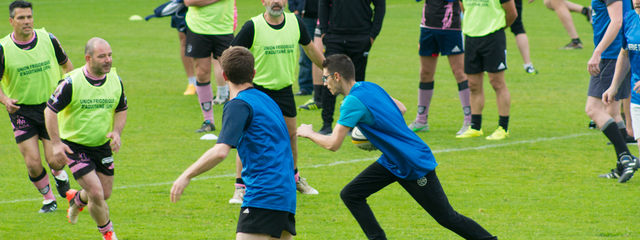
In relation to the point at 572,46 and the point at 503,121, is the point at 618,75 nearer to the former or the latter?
the point at 503,121

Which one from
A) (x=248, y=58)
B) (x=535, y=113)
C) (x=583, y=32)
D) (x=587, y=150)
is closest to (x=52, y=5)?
(x=583, y=32)

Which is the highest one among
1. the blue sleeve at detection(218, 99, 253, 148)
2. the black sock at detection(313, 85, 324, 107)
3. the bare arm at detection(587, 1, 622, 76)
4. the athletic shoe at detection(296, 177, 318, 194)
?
the blue sleeve at detection(218, 99, 253, 148)

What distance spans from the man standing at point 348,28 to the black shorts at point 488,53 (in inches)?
51.6

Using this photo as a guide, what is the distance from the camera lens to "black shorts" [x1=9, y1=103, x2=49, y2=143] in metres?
6.54

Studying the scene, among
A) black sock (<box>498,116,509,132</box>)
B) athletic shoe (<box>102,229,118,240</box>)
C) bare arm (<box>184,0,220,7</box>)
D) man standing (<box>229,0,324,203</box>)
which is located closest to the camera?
athletic shoe (<box>102,229,118,240</box>)

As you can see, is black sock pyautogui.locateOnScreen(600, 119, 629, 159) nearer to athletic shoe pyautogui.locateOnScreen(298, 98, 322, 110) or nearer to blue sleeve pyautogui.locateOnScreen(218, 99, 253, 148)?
blue sleeve pyautogui.locateOnScreen(218, 99, 253, 148)

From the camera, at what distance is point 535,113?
11352 mm

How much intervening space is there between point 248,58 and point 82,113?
2.04m

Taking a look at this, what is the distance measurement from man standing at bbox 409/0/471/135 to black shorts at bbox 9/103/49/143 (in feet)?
17.7

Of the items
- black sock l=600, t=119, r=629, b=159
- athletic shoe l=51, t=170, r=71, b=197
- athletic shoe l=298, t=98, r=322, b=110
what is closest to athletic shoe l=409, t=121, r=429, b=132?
athletic shoe l=298, t=98, r=322, b=110

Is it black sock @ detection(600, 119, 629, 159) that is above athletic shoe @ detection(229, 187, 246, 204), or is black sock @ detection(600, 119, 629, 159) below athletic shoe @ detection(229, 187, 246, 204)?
above

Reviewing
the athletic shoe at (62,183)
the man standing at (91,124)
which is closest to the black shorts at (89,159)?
the man standing at (91,124)

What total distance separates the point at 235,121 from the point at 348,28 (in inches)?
221

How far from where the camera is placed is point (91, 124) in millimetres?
5656
